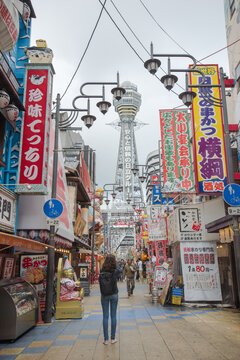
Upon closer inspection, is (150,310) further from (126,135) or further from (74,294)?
(126,135)

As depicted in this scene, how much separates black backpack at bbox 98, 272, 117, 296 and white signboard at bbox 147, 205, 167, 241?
1073 centimetres

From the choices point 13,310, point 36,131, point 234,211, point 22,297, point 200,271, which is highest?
point 36,131

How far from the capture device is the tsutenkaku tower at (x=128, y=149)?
136 m

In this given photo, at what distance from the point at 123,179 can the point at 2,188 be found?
12758 cm

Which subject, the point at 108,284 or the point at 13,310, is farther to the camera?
the point at 13,310

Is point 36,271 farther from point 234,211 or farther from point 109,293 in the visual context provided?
point 234,211

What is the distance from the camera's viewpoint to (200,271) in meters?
12.5

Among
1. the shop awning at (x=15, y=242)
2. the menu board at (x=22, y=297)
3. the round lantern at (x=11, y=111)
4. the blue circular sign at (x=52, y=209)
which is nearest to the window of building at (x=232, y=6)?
the round lantern at (x=11, y=111)

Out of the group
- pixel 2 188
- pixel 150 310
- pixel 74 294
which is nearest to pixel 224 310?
pixel 150 310

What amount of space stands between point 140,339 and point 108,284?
5.27 feet

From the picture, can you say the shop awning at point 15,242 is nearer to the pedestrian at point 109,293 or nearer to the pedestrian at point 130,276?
the pedestrian at point 109,293

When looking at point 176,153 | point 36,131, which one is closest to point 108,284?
point 36,131

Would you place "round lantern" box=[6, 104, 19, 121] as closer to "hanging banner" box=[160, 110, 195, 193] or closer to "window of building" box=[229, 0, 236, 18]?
"hanging banner" box=[160, 110, 195, 193]

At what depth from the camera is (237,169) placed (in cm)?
1304
